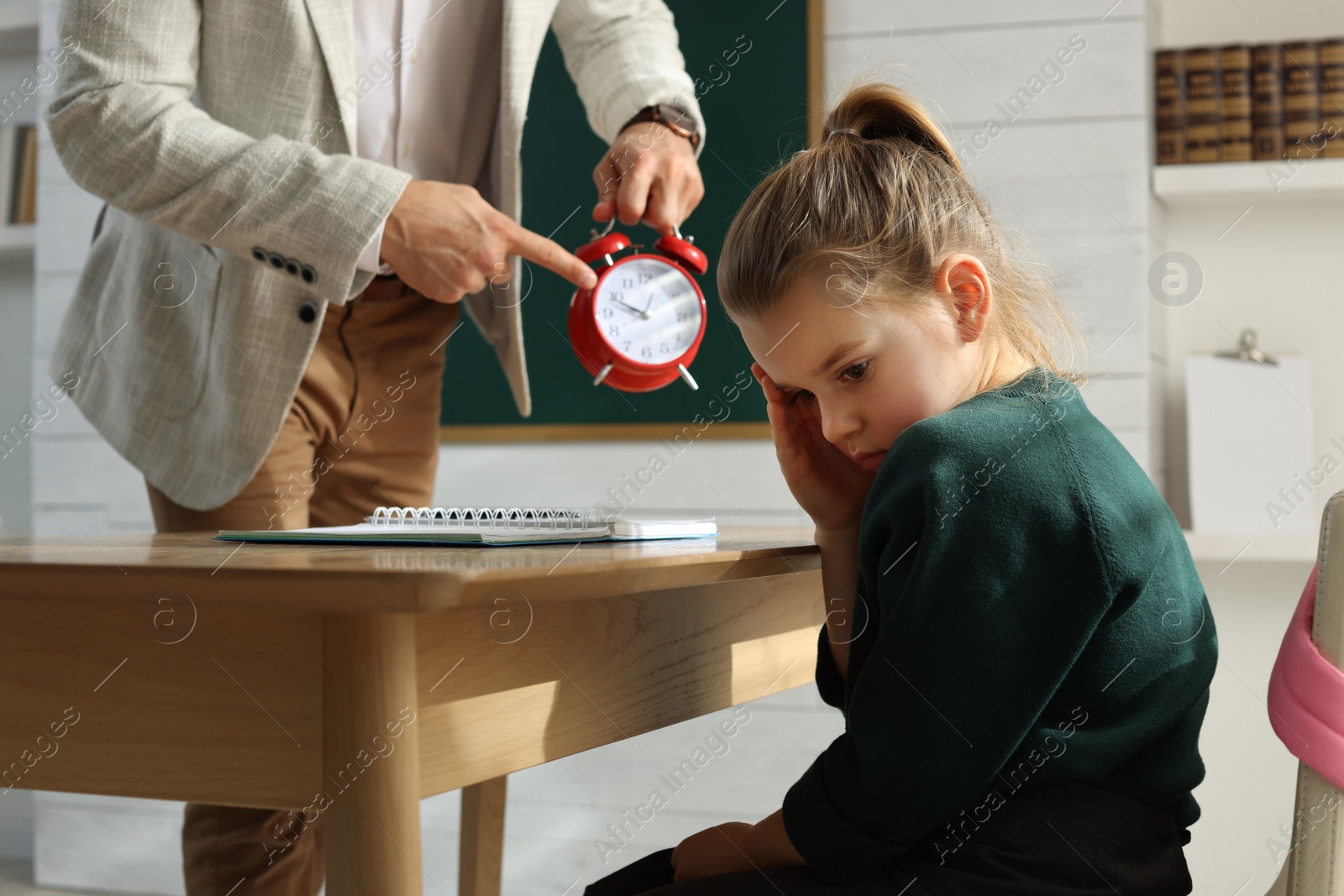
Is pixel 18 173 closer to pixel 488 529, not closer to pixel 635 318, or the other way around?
pixel 635 318

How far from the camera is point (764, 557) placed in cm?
83

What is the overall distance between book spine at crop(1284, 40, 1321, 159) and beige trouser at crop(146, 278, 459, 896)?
1577mm

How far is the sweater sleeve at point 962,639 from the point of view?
2.32ft

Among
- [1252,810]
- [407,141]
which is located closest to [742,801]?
[1252,810]

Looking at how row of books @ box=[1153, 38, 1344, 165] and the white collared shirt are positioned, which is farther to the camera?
row of books @ box=[1153, 38, 1344, 165]

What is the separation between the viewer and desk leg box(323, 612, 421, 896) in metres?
0.60

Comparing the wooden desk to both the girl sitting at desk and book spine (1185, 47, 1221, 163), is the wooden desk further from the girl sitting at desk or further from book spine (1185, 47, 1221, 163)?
book spine (1185, 47, 1221, 163)

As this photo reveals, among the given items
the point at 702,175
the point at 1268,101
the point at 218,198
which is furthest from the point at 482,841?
the point at 1268,101

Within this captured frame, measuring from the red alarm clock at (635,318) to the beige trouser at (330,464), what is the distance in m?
0.39

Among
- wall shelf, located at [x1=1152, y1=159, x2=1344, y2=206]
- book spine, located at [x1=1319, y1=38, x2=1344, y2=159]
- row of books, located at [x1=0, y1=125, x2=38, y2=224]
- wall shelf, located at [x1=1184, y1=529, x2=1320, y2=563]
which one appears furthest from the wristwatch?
row of books, located at [x1=0, y1=125, x2=38, y2=224]

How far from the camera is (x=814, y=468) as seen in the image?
3.22 ft

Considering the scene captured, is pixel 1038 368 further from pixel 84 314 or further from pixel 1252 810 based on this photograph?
pixel 1252 810

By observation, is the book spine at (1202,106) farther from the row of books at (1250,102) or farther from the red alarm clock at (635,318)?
the red alarm clock at (635,318)

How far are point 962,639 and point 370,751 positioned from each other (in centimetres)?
35
